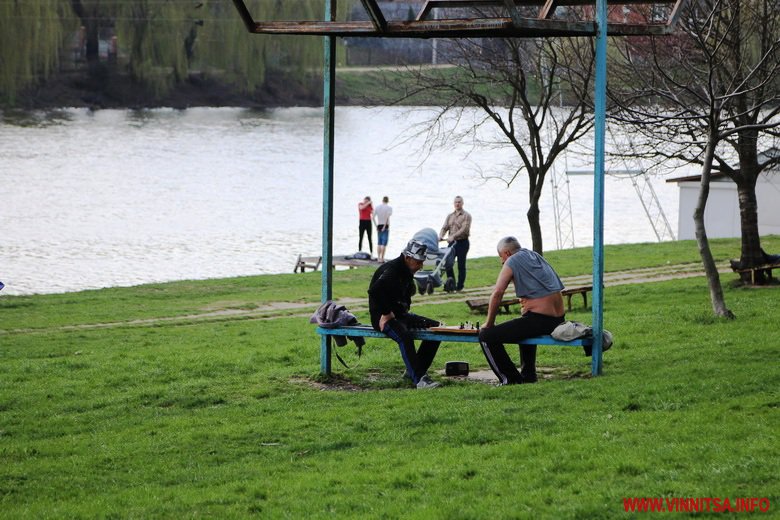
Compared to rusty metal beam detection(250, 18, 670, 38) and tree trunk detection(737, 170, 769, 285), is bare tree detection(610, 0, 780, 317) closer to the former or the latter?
tree trunk detection(737, 170, 769, 285)

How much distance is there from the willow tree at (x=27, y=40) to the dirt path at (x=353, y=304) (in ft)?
170

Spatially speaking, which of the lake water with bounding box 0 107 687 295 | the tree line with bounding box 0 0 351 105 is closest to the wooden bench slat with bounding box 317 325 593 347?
the lake water with bounding box 0 107 687 295

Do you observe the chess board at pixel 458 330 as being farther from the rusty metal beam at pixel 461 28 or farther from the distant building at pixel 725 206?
the distant building at pixel 725 206

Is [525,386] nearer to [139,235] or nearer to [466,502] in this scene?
[466,502]

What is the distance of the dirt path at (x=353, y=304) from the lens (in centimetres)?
2022

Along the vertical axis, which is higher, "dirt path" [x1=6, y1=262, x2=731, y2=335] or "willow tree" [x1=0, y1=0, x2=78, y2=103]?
"willow tree" [x1=0, y1=0, x2=78, y2=103]

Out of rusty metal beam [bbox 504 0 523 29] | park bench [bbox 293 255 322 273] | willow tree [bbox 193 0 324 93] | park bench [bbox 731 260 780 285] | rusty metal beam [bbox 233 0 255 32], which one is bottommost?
park bench [bbox 293 255 322 273]

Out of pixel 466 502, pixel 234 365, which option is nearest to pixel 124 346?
pixel 234 365

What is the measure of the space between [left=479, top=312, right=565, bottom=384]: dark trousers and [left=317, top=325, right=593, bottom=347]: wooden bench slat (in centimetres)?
9

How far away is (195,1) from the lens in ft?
271

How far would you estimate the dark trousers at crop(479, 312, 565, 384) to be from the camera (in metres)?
10.6

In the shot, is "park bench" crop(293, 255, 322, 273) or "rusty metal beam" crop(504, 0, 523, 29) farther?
"park bench" crop(293, 255, 322, 273)

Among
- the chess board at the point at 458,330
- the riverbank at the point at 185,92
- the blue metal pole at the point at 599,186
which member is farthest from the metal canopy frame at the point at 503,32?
the riverbank at the point at 185,92

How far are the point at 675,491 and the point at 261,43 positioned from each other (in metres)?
76.1
